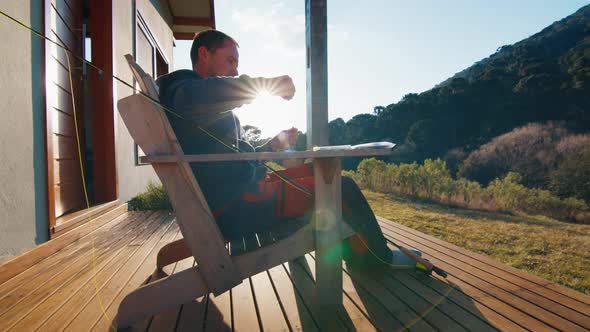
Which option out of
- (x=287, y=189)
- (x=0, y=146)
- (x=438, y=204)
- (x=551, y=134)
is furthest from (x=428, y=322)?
(x=551, y=134)

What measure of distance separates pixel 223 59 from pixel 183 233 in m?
0.82

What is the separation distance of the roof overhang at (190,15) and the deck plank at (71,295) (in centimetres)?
590

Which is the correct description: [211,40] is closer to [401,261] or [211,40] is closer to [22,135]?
[22,135]

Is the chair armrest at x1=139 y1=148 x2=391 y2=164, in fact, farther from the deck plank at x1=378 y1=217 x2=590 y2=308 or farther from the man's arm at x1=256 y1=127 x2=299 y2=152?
the deck plank at x1=378 y1=217 x2=590 y2=308

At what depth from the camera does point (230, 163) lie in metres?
1.26

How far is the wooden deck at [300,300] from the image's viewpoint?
45.5 inches

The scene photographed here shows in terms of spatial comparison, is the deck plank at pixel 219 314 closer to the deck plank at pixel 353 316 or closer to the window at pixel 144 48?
the deck plank at pixel 353 316

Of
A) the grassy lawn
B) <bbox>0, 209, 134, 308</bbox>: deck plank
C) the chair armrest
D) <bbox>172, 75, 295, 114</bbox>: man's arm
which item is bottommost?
the grassy lawn

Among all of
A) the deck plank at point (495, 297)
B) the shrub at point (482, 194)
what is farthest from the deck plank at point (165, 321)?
the shrub at point (482, 194)

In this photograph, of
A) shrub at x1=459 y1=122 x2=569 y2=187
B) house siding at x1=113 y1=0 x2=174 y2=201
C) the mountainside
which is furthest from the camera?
the mountainside

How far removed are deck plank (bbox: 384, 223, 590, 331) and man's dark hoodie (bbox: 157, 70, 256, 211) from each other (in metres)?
1.17

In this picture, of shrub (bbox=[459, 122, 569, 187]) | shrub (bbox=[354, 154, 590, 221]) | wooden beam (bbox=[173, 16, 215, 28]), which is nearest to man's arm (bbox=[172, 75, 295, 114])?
shrub (bbox=[354, 154, 590, 221])

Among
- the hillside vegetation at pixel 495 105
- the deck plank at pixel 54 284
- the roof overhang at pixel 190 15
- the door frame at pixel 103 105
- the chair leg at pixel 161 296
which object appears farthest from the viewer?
the hillside vegetation at pixel 495 105

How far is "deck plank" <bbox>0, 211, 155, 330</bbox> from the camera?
4.00ft
